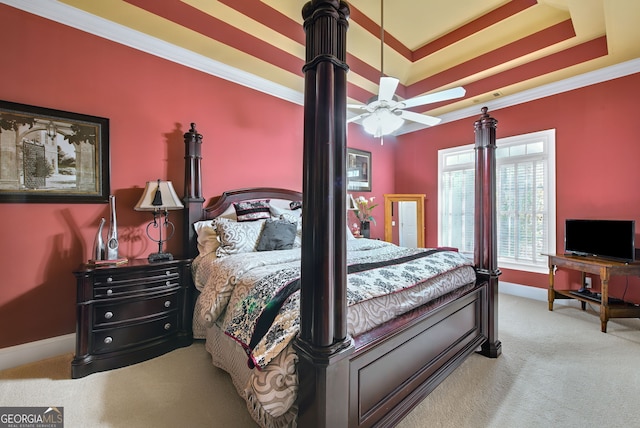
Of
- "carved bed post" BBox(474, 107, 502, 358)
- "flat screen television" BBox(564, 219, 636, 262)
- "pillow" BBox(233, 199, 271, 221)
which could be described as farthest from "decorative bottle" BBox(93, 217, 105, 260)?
"flat screen television" BBox(564, 219, 636, 262)

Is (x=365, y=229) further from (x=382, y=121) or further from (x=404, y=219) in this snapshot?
(x=382, y=121)

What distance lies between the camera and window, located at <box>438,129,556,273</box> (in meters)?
3.80

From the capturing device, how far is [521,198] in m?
4.05

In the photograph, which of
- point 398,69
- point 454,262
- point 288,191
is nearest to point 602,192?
point 454,262

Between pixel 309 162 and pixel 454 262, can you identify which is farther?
pixel 454 262

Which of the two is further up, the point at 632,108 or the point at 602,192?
the point at 632,108

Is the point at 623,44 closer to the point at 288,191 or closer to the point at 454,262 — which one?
the point at 454,262

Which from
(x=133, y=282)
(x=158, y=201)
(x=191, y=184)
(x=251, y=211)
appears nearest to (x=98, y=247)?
(x=133, y=282)

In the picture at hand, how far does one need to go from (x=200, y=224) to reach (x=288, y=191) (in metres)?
1.31

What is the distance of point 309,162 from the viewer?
1.10 m

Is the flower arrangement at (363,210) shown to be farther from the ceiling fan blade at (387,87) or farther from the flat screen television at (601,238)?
the flat screen television at (601,238)

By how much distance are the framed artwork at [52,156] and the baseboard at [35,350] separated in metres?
1.18

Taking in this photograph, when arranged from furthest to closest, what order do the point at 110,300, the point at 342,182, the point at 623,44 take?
the point at 623,44, the point at 110,300, the point at 342,182

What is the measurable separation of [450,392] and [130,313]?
2481mm
